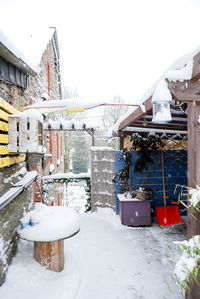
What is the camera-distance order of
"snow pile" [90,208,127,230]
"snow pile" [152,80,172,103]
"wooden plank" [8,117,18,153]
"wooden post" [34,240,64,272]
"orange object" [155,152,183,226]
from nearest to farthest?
"snow pile" [152,80,172,103] → "wooden plank" [8,117,18,153] → "wooden post" [34,240,64,272] → "orange object" [155,152,183,226] → "snow pile" [90,208,127,230]

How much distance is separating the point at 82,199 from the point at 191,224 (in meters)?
4.28

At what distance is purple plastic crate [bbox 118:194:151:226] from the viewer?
5.11 meters

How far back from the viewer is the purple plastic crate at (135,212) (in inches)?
201

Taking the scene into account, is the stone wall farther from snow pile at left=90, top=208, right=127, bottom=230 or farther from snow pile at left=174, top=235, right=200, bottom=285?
snow pile at left=174, top=235, right=200, bottom=285

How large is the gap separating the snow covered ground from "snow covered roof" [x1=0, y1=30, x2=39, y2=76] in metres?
2.86

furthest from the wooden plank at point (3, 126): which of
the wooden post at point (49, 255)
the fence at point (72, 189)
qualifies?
the fence at point (72, 189)

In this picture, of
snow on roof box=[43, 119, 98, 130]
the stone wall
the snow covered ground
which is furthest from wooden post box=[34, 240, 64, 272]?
snow on roof box=[43, 119, 98, 130]

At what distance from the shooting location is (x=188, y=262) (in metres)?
1.55

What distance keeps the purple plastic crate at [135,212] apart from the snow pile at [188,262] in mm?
3430

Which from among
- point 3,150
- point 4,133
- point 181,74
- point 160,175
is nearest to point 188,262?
point 181,74

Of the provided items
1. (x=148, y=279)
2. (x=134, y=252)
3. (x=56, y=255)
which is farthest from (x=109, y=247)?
(x=56, y=255)

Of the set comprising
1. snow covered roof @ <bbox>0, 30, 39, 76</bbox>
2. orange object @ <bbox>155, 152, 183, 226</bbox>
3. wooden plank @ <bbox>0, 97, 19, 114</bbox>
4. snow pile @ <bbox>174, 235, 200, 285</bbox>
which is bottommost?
orange object @ <bbox>155, 152, 183, 226</bbox>

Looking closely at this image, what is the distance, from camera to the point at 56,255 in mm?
3004

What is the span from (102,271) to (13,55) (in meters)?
3.45
